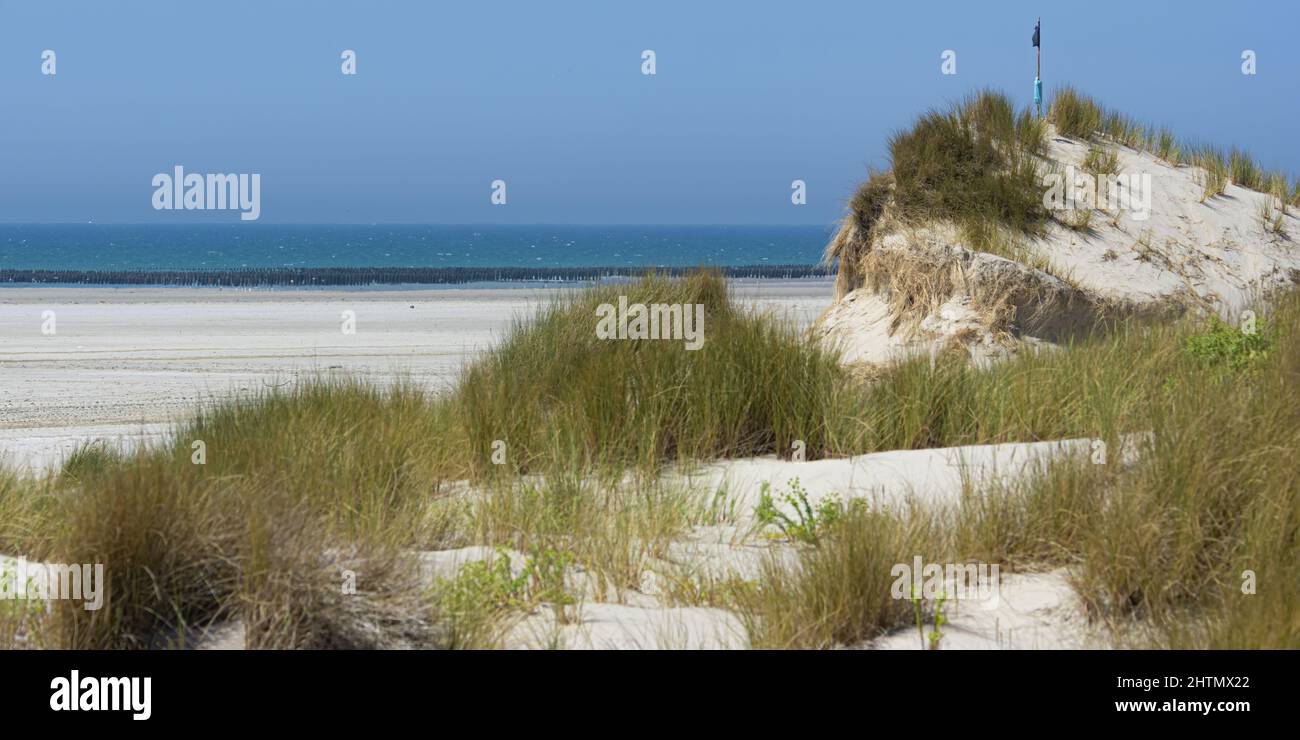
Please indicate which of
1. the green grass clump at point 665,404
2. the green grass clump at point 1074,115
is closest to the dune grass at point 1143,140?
the green grass clump at point 1074,115

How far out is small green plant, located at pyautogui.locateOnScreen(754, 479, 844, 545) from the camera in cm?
548

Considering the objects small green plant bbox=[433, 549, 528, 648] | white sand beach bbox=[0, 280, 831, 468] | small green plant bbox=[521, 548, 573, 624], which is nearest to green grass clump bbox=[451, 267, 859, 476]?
white sand beach bbox=[0, 280, 831, 468]

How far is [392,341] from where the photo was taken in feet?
63.3

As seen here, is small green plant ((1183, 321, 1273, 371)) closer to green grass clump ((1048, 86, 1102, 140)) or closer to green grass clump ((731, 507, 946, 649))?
green grass clump ((731, 507, 946, 649))

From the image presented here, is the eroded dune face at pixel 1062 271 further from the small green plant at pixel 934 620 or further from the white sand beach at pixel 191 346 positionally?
the small green plant at pixel 934 620

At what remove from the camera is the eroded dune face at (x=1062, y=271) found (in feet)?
36.0

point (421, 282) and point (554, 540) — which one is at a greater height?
point (421, 282)

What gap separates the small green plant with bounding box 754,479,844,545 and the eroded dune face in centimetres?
421

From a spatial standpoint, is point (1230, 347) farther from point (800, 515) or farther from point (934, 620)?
point (934, 620)

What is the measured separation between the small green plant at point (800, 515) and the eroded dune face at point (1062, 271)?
13.8 feet

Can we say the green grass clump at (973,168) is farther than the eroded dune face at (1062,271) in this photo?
Yes
